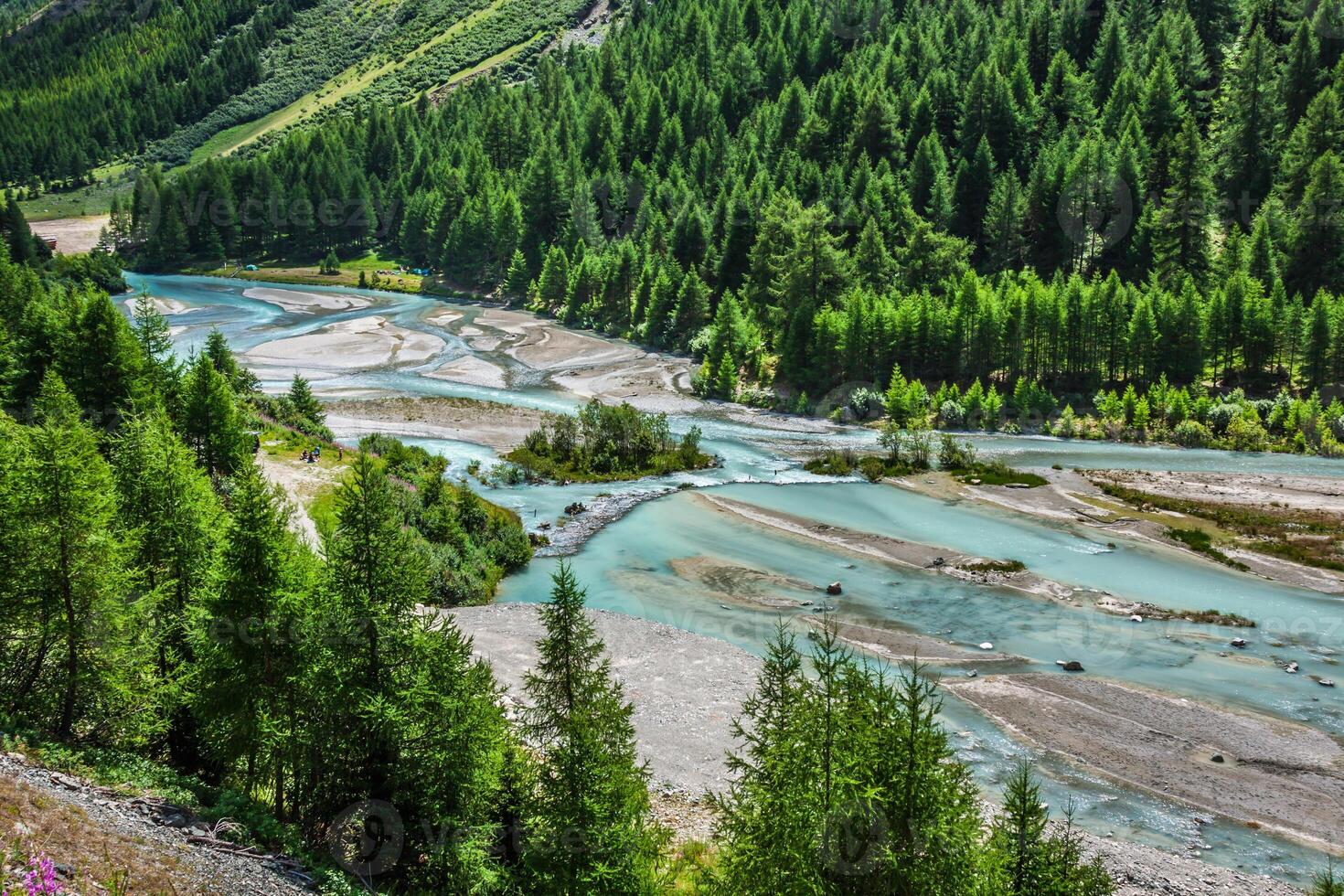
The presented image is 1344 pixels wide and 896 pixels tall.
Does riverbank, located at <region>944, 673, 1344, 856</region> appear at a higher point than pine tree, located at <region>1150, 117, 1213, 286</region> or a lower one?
lower

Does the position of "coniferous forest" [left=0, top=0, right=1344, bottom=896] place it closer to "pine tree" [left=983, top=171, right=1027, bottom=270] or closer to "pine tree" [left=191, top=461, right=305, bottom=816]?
"pine tree" [left=191, top=461, right=305, bottom=816]

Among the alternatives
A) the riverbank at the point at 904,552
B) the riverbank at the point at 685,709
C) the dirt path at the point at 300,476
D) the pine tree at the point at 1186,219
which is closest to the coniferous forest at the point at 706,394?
the pine tree at the point at 1186,219

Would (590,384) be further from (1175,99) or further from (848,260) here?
(1175,99)

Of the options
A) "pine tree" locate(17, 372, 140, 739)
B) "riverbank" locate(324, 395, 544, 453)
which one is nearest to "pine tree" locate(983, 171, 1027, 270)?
"riverbank" locate(324, 395, 544, 453)

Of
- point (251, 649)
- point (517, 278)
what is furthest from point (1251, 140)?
point (251, 649)

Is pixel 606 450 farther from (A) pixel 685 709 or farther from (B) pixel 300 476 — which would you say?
(A) pixel 685 709
